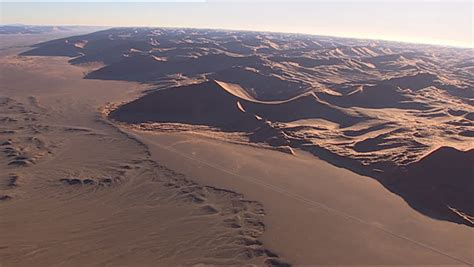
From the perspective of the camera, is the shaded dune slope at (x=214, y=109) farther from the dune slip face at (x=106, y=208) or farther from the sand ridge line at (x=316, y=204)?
the sand ridge line at (x=316, y=204)

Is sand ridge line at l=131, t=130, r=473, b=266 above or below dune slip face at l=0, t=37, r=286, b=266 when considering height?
above

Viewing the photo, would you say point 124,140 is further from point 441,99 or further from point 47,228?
point 441,99

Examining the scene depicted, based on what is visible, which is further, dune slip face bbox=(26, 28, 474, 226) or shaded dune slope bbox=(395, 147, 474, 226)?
dune slip face bbox=(26, 28, 474, 226)

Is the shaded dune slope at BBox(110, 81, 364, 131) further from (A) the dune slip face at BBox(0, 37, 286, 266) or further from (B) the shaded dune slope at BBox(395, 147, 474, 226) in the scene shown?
(B) the shaded dune slope at BBox(395, 147, 474, 226)

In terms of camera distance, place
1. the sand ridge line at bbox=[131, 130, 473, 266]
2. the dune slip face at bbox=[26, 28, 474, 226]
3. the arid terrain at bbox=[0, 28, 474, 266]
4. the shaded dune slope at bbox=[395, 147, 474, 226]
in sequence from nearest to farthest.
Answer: the arid terrain at bbox=[0, 28, 474, 266] < the sand ridge line at bbox=[131, 130, 473, 266] < the shaded dune slope at bbox=[395, 147, 474, 226] < the dune slip face at bbox=[26, 28, 474, 226]

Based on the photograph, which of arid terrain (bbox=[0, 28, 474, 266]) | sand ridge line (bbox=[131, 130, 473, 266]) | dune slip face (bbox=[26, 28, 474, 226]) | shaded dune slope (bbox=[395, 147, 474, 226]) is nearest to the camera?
arid terrain (bbox=[0, 28, 474, 266])

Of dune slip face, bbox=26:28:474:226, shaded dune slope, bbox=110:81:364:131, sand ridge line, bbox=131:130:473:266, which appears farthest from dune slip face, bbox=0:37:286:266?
dune slip face, bbox=26:28:474:226

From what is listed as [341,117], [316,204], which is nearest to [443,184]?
[316,204]

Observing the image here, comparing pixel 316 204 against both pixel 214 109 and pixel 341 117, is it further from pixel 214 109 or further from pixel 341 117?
pixel 214 109

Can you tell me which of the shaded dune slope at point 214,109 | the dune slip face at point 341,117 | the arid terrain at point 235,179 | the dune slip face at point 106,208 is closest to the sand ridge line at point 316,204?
the arid terrain at point 235,179
